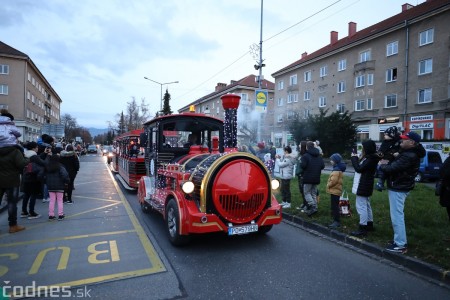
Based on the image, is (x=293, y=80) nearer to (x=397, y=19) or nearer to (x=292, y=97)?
(x=292, y=97)

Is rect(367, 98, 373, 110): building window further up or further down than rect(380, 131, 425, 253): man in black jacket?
further up

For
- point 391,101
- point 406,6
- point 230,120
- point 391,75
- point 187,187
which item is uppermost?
point 406,6

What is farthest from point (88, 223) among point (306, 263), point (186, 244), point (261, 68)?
point (261, 68)

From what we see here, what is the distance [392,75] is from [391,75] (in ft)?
0.32

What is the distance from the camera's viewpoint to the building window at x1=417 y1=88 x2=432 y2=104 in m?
25.0

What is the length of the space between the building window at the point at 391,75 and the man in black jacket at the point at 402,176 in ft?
91.6

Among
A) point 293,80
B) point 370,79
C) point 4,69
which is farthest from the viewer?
point 293,80

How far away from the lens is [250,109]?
1170 inches

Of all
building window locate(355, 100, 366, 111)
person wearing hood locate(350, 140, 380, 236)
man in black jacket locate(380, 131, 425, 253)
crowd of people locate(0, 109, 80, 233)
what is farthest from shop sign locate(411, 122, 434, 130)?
crowd of people locate(0, 109, 80, 233)

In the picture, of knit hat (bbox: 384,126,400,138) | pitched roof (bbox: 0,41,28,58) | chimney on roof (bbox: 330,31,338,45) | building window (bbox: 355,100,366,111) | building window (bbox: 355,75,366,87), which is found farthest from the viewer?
pitched roof (bbox: 0,41,28,58)

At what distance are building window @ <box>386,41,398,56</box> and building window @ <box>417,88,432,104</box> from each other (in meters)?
4.81

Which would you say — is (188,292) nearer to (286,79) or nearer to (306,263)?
(306,263)

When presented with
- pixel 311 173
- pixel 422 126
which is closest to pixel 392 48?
pixel 422 126

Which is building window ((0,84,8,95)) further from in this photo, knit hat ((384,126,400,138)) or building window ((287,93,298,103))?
knit hat ((384,126,400,138))
